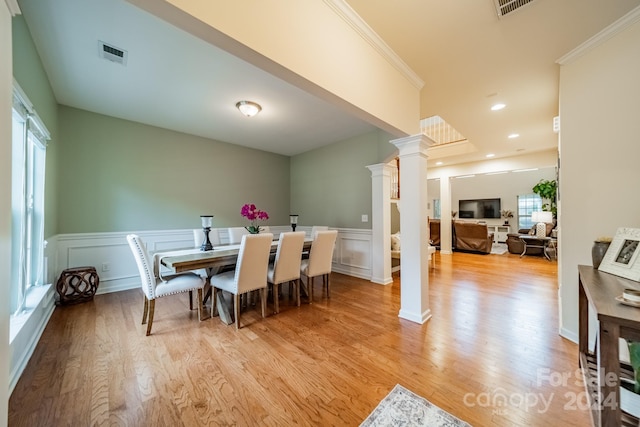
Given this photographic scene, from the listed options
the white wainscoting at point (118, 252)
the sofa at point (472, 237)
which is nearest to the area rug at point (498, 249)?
the sofa at point (472, 237)

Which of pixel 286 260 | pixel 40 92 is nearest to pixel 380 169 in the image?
pixel 286 260

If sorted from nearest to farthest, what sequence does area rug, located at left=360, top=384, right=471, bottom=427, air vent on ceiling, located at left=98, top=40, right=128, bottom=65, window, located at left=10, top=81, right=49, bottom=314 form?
area rug, located at left=360, top=384, right=471, bottom=427 < window, located at left=10, top=81, right=49, bottom=314 < air vent on ceiling, located at left=98, top=40, right=128, bottom=65

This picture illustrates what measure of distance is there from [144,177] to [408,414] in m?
4.51

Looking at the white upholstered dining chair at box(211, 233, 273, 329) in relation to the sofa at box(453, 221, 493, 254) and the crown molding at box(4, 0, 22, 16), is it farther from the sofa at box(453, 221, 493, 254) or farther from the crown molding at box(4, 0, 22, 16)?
the sofa at box(453, 221, 493, 254)

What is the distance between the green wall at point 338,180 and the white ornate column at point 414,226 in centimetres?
132

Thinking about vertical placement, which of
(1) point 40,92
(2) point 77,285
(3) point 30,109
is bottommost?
(2) point 77,285

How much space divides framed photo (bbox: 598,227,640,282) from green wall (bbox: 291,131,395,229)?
8.61ft

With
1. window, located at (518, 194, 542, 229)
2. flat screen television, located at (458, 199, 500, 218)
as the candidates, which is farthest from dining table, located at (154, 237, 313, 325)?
window, located at (518, 194, 542, 229)

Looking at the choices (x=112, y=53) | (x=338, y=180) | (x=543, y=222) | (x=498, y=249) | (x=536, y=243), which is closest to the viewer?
(x=112, y=53)

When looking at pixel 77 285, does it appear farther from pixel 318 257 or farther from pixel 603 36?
pixel 603 36

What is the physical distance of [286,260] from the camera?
2.85m

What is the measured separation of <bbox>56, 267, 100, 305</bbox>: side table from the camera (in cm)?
296

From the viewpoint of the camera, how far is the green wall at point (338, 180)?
422 cm

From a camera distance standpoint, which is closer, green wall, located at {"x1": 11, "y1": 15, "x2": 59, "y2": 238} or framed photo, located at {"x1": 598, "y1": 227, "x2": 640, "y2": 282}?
framed photo, located at {"x1": 598, "y1": 227, "x2": 640, "y2": 282}
